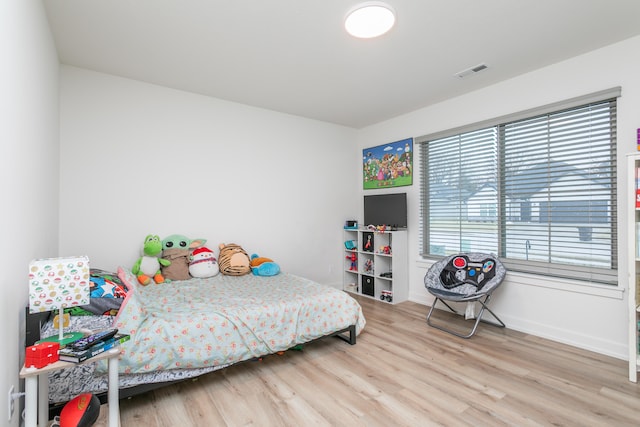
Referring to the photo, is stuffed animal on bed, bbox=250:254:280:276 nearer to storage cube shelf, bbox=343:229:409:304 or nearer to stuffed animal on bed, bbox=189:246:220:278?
stuffed animal on bed, bbox=189:246:220:278

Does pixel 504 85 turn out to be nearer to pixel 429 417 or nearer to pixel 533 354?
pixel 533 354

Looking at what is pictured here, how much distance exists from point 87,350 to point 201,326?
34.1 inches

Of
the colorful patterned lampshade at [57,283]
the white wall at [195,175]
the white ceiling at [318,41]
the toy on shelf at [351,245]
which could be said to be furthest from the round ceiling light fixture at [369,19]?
the toy on shelf at [351,245]

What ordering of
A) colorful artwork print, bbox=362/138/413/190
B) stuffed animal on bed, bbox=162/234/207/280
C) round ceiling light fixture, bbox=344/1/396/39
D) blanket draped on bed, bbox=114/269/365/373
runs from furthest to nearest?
colorful artwork print, bbox=362/138/413/190 < stuffed animal on bed, bbox=162/234/207/280 < round ceiling light fixture, bbox=344/1/396/39 < blanket draped on bed, bbox=114/269/365/373

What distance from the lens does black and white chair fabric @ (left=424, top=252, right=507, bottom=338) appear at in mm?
3074

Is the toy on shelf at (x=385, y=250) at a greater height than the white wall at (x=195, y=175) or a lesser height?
lesser

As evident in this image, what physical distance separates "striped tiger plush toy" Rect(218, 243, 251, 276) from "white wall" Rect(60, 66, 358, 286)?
19 centimetres

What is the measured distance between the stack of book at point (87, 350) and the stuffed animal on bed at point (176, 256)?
1.86m

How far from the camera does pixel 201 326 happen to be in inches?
85.9

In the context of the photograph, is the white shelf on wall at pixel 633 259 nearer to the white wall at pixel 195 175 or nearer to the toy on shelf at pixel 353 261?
the toy on shelf at pixel 353 261

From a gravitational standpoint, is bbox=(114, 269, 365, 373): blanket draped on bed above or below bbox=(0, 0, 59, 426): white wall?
below

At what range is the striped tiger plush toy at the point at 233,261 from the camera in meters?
3.52

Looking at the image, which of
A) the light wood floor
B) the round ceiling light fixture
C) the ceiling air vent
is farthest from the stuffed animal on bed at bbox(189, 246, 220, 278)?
the ceiling air vent

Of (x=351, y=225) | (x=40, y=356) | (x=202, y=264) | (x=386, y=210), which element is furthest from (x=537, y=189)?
(x=40, y=356)
